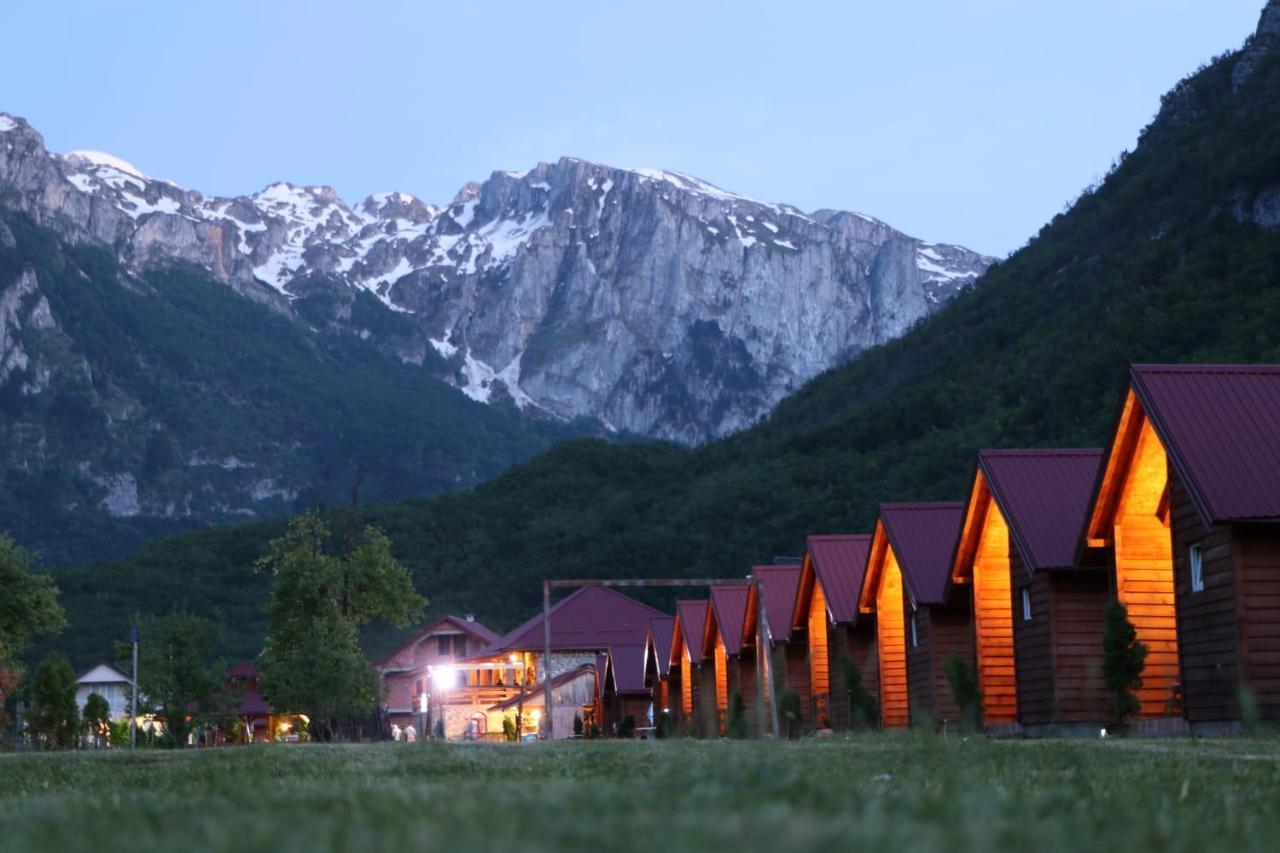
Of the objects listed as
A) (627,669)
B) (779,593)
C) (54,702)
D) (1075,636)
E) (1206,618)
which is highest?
(779,593)

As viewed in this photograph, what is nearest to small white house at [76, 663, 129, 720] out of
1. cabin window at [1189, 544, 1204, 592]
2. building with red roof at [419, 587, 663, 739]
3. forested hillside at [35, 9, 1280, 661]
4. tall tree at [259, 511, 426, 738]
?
forested hillside at [35, 9, 1280, 661]

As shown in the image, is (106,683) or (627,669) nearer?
(627,669)

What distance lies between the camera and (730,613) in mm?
56906

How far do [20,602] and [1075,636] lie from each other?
3098 centimetres

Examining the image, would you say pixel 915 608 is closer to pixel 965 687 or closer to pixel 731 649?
pixel 965 687

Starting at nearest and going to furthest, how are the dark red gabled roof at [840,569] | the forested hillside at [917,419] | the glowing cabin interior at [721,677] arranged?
the dark red gabled roof at [840,569], the glowing cabin interior at [721,677], the forested hillside at [917,419]

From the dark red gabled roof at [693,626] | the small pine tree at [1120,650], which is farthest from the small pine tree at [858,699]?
the dark red gabled roof at [693,626]

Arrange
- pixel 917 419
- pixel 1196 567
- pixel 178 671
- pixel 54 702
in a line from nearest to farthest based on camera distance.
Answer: pixel 1196 567 < pixel 54 702 < pixel 178 671 < pixel 917 419

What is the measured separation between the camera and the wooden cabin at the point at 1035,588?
30656 millimetres

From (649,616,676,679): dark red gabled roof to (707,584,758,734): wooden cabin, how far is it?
9754 mm

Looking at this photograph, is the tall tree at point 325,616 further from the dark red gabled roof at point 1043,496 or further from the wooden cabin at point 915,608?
the dark red gabled roof at point 1043,496

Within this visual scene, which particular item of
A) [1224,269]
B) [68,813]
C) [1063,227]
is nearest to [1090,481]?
[68,813]

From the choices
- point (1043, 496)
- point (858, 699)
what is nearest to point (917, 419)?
point (858, 699)

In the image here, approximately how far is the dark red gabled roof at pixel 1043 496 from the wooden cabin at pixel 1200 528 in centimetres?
161
